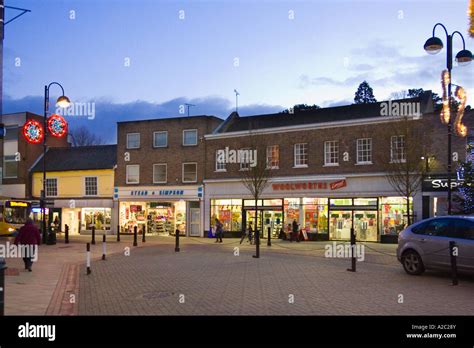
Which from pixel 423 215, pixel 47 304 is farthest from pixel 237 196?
pixel 47 304

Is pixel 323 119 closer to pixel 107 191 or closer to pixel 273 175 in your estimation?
pixel 273 175

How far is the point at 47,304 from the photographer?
1016 centimetres

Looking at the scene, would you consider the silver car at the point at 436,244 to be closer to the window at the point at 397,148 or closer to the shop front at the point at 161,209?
the window at the point at 397,148

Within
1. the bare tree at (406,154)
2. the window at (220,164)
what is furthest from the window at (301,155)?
the window at (220,164)

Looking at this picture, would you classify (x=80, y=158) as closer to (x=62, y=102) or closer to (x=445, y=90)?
(x=62, y=102)

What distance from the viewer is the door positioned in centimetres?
3588

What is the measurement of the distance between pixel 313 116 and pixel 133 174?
47.3 feet

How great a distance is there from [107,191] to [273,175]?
1445 centimetres

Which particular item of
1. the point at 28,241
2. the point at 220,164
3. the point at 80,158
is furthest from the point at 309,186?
the point at 80,158

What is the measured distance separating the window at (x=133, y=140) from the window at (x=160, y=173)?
93.7 inches

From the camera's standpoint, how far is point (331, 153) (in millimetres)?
30391

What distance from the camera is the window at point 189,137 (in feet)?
119

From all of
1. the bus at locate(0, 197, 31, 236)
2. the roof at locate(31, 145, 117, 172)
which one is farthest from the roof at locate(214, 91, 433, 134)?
the bus at locate(0, 197, 31, 236)
